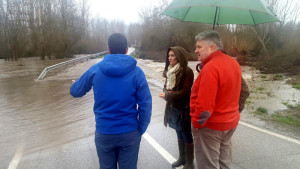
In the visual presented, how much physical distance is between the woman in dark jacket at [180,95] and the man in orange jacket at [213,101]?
69 centimetres

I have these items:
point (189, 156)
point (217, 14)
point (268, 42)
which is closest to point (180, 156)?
point (189, 156)

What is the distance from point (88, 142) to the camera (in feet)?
14.8

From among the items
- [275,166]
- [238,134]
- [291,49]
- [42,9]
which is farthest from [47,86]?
[42,9]

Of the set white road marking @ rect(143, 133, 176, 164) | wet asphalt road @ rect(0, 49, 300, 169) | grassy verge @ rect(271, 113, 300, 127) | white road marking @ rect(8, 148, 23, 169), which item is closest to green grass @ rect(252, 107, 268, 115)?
grassy verge @ rect(271, 113, 300, 127)

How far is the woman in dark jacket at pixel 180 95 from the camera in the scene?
10.1 ft

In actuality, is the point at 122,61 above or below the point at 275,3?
below

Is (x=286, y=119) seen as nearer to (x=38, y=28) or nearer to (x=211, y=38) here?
(x=211, y=38)

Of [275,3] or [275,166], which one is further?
[275,3]

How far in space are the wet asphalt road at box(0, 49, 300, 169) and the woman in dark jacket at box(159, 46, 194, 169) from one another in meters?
0.66

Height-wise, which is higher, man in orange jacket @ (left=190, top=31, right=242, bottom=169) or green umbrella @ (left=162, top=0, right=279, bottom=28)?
green umbrella @ (left=162, top=0, right=279, bottom=28)

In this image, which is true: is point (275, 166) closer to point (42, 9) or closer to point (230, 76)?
point (230, 76)

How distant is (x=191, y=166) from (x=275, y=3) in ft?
56.5

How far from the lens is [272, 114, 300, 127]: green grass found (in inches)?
203

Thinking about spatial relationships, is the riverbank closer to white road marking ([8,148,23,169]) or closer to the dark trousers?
the dark trousers
